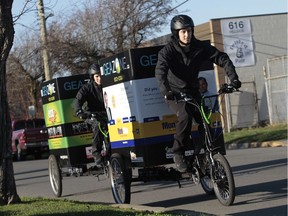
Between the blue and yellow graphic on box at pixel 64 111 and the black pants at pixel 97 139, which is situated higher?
the blue and yellow graphic on box at pixel 64 111

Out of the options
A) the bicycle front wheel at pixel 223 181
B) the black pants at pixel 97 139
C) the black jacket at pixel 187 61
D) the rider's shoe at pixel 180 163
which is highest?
the black jacket at pixel 187 61

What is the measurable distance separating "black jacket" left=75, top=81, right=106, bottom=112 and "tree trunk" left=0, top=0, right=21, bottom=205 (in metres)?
1.83

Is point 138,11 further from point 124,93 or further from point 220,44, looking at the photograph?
point 124,93

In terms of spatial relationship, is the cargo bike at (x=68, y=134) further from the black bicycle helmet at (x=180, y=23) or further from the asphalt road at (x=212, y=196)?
the black bicycle helmet at (x=180, y=23)

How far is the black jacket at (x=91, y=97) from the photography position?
34.6 ft

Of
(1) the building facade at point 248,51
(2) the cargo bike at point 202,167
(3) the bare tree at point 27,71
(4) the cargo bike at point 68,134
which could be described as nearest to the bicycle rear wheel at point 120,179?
(2) the cargo bike at point 202,167

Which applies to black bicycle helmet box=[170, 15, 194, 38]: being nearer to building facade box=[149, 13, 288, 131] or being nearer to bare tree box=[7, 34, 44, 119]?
building facade box=[149, 13, 288, 131]

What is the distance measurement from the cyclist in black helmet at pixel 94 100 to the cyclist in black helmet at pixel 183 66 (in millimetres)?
2716

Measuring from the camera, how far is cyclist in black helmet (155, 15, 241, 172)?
7816mm

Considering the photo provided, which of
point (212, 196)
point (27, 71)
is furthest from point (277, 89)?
point (27, 71)

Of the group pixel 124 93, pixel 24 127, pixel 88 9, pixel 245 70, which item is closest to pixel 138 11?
pixel 88 9

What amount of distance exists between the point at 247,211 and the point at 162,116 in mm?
1872

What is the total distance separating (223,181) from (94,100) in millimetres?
3893

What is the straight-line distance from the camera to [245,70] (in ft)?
101
